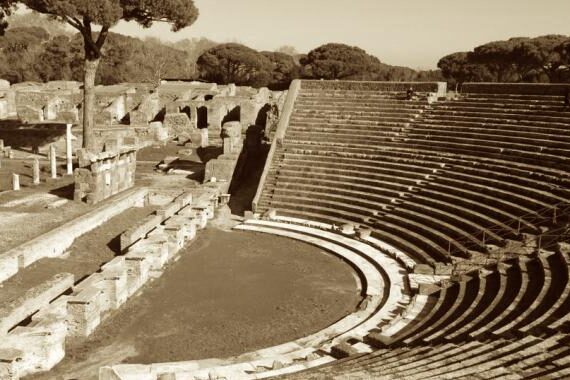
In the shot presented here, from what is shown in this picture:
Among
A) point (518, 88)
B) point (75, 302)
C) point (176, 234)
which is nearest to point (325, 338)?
point (75, 302)

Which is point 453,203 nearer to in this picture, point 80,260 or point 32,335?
point 80,260

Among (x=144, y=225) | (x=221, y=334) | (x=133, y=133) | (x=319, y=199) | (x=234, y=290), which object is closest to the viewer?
(x=221, y=334)

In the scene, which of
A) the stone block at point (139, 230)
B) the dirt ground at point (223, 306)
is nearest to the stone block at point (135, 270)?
the dirt ground at point (223, 306)

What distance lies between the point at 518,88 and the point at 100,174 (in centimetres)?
1976

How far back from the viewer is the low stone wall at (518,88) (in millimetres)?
26289

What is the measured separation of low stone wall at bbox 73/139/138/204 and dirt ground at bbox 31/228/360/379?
19.5 feet

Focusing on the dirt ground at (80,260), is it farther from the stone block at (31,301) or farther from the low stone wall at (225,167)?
the low stone wall at (225,167)

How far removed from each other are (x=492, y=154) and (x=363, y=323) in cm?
1210

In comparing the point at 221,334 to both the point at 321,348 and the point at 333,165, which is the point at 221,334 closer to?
the point at 321,348

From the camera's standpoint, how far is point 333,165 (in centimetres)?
2853

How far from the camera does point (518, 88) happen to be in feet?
91.9

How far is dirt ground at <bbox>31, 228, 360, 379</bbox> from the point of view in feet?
47.4

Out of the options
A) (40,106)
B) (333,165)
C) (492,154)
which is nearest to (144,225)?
(333,165)

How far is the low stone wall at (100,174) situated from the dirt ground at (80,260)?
187 cm
